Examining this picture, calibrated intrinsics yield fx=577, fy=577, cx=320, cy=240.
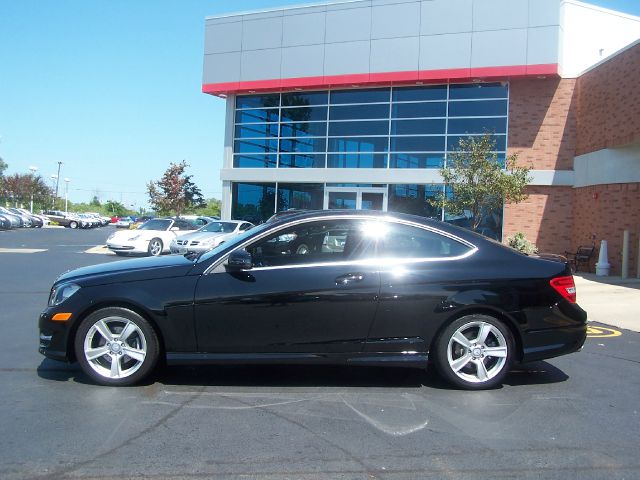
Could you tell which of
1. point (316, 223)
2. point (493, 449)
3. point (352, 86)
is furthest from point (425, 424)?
point (352, 86)

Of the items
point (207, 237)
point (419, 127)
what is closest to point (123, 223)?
point (207, 237)

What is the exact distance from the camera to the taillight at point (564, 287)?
5.17m

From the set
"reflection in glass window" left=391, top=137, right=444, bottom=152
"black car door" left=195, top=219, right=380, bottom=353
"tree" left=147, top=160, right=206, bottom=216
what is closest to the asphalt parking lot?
"black car door" left=195, top=219, right=380, bottom=353

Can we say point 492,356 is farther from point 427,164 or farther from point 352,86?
point 352,86

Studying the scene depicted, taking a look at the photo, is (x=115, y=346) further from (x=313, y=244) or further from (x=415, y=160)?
(x=415, y=160)

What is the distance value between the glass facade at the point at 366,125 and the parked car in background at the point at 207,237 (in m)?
4.18

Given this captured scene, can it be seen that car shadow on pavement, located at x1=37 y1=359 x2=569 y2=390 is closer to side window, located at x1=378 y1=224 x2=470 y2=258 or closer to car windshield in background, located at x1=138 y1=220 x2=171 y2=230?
side window, located at x1=378 y1=224 x2=470 y2=258

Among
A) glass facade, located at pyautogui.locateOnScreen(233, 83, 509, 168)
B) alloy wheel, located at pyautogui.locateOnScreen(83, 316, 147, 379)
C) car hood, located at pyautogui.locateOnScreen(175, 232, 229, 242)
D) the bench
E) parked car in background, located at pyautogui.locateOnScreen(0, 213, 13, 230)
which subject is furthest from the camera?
parked car in background, located at pyautogui.locateOnScreen(0, 213, 13, 230)

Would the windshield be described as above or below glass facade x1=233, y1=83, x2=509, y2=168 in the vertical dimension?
below

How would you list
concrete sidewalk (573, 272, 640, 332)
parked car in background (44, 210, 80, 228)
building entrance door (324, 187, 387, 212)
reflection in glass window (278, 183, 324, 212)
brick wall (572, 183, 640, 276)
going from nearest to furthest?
concrete sidewalk (573, 272, 640, 332) < brick wall (572, 183, 640, 276) < building entrance door (324, 187, 387, 212) < reflection in glass window (278, 183, 324, 212) < parked car in background (44, 210, 80, 228)

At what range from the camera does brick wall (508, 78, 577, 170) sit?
18672 mm

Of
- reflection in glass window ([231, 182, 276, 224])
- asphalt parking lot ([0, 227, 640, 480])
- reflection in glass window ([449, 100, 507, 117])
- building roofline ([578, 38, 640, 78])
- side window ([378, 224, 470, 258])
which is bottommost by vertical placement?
asphalt parking lot ([0, 227, 640, 480])

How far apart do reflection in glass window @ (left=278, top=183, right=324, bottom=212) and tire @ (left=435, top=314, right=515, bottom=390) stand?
16.4 m

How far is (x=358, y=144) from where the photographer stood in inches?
833
